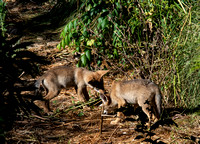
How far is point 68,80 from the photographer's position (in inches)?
224

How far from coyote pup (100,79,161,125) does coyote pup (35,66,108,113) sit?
581mm

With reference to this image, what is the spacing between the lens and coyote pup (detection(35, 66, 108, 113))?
17.9 feet

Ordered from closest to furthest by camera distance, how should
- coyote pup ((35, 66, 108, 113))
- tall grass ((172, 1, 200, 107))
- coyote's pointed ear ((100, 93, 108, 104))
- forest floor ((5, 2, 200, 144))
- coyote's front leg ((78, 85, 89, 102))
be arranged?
forest floor ((5, 2, 200, 144))
tall grass ((172, 1, 200, 107))
coyote's pointed ear ((100, 93, 108, 104))
coyote pup ((35, 66, 108, 113))
coyote's front leg ((78, 85, 89, 102))

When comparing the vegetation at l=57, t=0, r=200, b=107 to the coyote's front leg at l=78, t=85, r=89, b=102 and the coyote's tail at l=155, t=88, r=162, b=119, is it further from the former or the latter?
the coyote's front leg at l=78, t=85, r=89, b=102

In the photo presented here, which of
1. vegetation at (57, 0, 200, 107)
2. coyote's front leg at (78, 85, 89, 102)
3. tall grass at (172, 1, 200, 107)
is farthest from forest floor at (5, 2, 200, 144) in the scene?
vegetation at (57, 0, 200, 107)

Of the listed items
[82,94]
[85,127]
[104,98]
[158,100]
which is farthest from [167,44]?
[82,94]

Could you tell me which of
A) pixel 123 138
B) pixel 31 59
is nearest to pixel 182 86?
pixel 123 138

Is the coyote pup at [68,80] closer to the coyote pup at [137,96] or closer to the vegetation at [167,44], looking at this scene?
the vegetation at [167,44]

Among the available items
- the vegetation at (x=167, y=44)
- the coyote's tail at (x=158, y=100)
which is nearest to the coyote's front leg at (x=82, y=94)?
the vegetation at (x=167, y=44)

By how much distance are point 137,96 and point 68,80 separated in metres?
1.75

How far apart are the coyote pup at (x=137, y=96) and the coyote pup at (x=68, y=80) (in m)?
0.58

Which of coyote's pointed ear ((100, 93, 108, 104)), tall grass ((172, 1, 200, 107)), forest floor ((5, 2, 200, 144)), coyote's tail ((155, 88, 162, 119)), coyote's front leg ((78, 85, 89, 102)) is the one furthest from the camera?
coyote's front leg ((78, 85, 89, 102))

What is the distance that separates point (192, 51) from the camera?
15.0 feet

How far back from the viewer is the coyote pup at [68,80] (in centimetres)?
545
